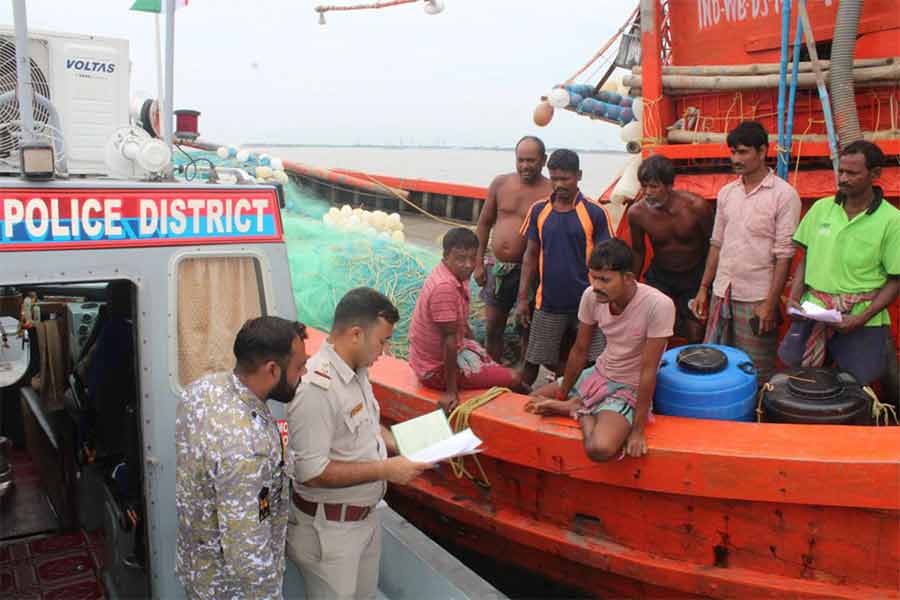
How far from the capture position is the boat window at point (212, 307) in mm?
2676

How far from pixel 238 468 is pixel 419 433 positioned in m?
0.76

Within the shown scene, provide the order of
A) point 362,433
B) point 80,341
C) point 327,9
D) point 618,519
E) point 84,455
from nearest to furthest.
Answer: point 362,433, point 618,519, point 84,455, point 80,341, point 327,9

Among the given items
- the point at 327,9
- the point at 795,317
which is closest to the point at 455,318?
the point at 795,317

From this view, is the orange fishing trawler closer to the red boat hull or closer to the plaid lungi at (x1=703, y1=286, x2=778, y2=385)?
the red boat hull

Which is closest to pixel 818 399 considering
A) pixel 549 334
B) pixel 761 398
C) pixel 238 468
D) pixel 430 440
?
pixel 761 398

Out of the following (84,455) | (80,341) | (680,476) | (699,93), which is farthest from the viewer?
(699,93)

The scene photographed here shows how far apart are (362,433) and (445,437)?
1.04 feet

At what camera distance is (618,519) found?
342 centimetres

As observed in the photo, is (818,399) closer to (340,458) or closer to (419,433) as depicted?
(419,433)

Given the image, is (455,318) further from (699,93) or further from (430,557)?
(699,93)

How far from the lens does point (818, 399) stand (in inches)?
133

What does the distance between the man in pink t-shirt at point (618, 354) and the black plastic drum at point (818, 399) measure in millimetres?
674

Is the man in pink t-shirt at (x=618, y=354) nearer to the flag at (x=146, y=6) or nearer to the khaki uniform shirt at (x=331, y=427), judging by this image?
the khaki uniform shirt at (x=331, y=427)

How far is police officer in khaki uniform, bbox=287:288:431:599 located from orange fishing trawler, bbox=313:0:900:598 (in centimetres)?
109
